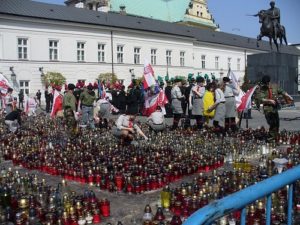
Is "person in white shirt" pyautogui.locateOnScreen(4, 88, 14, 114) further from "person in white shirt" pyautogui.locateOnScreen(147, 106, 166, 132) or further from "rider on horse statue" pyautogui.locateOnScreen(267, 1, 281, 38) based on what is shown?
"rider on horse statue" pyautogui.locateOnScreen(267, 1, 281, 38)

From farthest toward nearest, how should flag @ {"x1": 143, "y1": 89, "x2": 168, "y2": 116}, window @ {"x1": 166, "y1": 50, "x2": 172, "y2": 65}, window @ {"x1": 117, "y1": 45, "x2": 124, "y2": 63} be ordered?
1. window @ {"x1": 166, "y1": 50, "x2": 172, "y2": 65}
2. window @ {"x1": 117, "y1": 45, "x2": 124, "y2": 63}
3. flag @ {"x1": 143, "y1": 89, "x2": 168, "y2": 116}

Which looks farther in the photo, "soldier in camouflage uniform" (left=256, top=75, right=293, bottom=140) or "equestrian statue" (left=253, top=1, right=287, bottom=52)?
"equestrian statue" (left=253, top=1, right=287, bottom=52)

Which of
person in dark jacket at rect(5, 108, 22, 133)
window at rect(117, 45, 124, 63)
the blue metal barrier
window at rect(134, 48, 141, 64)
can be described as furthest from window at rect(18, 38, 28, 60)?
the blue metal barrier

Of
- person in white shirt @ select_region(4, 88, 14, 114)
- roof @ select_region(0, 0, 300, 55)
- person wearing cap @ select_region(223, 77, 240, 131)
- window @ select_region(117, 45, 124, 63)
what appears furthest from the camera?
window @ select_region(117, 45, 124, 63)

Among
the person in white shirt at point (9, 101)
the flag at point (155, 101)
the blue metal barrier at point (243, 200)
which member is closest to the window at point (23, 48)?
the person in white shirt at point (9, 101)

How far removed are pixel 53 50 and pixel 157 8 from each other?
36.5 m

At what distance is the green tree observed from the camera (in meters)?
36.9

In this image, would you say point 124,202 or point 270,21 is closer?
point 124,202

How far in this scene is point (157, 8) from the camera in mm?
71438

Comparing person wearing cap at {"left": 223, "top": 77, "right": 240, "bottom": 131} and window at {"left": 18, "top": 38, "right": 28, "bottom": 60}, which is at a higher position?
window at {"left": 18, "top": 38, "right": 28, "bottom": 60}

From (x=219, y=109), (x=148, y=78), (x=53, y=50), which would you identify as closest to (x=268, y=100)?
(x=219, y=109)

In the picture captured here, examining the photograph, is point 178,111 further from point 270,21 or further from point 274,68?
point 270,21

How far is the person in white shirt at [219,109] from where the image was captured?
441 inches

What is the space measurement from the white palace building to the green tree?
2.49 ft
